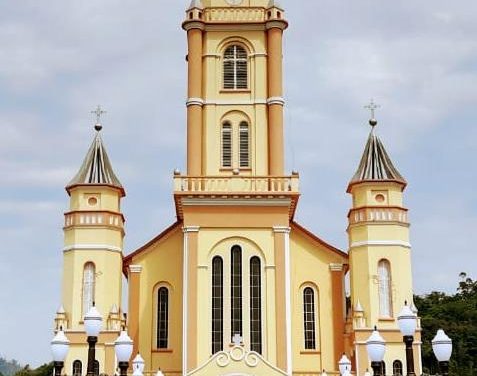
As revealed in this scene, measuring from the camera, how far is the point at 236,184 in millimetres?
38688

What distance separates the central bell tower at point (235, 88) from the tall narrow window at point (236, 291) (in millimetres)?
3871

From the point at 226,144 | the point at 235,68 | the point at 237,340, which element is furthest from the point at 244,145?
the point at 237,340

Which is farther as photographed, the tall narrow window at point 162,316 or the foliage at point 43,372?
the foliage at point 43,372

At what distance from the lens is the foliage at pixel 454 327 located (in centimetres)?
6363

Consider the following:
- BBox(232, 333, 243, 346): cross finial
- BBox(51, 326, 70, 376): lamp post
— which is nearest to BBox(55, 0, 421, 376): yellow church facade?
BBox(232, 333, 243, 346): cross finial

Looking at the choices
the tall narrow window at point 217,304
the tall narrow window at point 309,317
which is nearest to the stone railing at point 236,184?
the tall narrow window at point 217,304

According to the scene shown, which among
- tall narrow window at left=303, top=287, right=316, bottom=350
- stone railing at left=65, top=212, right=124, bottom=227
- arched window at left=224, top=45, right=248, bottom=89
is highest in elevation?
arched window at left=224, top=45, right=248, bottom=89

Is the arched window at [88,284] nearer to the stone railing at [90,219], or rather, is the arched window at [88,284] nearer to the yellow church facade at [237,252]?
the yellow church facade at [237,252]

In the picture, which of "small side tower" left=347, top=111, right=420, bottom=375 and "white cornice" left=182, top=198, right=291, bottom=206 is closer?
"small side tower" left=347, top=111, right=420, bottom=375

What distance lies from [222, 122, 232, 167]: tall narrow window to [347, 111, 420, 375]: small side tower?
18.1ft

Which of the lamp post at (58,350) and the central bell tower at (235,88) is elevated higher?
the central bell tower at (235,88)

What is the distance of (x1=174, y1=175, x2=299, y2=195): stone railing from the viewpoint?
126ft

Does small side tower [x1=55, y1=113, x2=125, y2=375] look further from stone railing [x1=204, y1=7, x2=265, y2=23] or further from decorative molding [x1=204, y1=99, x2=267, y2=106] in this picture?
stone railing [x1=204, y1=7, x2=265, y2=23]

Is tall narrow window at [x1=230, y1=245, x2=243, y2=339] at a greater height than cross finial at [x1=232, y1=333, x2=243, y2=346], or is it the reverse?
tall narrow window at [x1=230, y1=245, x2=243, y2=339]
